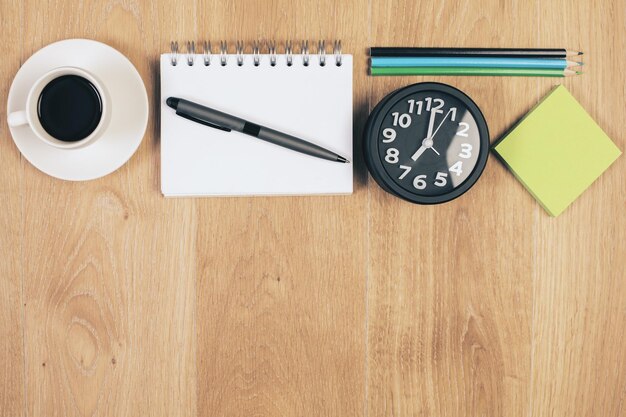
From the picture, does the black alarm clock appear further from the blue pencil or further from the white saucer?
the white saucer

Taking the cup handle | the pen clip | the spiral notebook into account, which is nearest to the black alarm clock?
the spiral notebook

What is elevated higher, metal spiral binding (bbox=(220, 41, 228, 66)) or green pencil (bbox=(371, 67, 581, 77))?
metal spiral binding (bbox=(220, 41, 228, 66))

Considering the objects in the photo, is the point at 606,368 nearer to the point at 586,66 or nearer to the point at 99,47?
the point at 586,66

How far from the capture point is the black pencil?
2.17 feet

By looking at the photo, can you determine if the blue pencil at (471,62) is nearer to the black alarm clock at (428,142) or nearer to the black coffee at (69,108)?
the black alarm clock at (428,142)

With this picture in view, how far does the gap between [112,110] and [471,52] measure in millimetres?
455

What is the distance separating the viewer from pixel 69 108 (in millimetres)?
593

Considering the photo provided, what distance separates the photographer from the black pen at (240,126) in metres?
0.63

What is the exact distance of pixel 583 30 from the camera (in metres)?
0.69

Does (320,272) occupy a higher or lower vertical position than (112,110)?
lower

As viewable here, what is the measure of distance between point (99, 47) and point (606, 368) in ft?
2.58

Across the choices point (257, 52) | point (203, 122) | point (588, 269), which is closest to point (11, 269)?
point (203, 122)

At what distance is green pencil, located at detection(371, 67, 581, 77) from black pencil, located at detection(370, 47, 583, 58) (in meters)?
0.02

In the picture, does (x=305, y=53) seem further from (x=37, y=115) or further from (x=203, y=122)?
(x=37, y=115)
